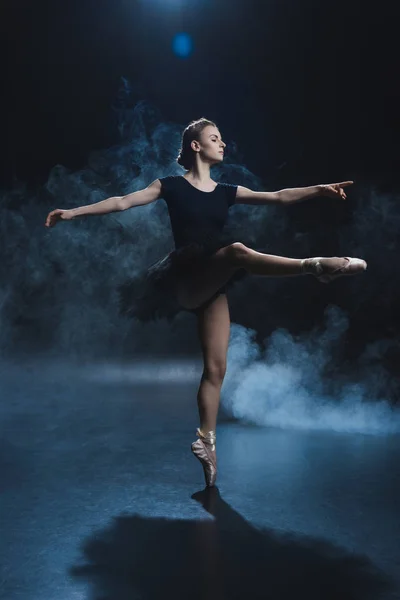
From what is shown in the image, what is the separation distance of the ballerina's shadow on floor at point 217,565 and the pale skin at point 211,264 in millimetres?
515

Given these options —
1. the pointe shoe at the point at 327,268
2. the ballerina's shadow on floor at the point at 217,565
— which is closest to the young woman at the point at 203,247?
the pointe shoe at the point at 327,268

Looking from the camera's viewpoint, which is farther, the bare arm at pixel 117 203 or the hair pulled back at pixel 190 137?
the hair pulled back at pixel 190 137

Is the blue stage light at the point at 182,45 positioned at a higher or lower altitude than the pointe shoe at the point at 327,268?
higher

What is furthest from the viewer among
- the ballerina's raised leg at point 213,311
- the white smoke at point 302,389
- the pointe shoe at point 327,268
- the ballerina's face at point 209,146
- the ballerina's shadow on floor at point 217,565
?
the white smoke at point 302,389

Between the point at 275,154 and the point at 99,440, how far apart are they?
9.82 ft

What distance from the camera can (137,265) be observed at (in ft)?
17.4

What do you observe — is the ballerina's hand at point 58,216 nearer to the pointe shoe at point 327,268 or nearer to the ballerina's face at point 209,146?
the ballerina's face at point 209,146

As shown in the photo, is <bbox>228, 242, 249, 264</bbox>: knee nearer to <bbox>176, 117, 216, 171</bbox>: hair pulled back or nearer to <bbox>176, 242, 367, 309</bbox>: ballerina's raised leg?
<bbox>176, 242, 367, 309</bbox>: ballerina's raised leg

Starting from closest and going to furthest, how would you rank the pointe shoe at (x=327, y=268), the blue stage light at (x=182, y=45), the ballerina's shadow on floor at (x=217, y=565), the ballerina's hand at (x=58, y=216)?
1. the ballerina's shadow on floor at (x=217, y=565)
2. the pointe shoe at (x=327, y=268)
3. the ballerina's hand at (x=58, y=216)
4. the blue stage light at (x=182, y=45)

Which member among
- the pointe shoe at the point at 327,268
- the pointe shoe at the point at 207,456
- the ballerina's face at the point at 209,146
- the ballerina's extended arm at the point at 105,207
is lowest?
the pointe shoe at the point at 207,456

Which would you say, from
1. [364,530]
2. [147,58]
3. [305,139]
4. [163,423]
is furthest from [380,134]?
[364,530]

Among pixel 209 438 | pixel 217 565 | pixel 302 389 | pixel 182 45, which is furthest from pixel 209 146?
pixel 182 45

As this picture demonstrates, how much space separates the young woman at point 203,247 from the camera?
1976mm

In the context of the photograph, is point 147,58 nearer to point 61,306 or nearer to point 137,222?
point 137,222
